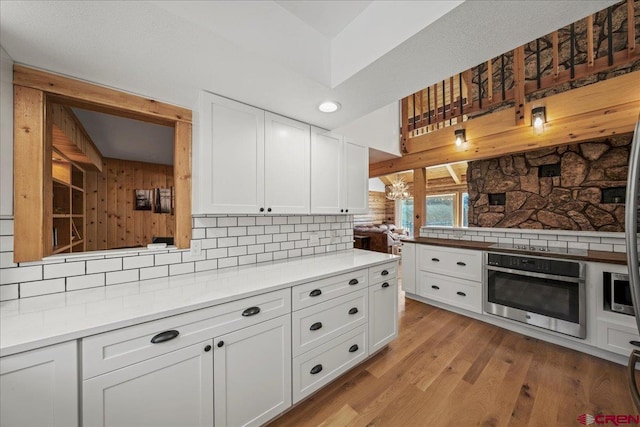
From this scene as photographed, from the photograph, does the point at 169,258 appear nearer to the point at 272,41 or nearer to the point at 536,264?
the point at 272,41

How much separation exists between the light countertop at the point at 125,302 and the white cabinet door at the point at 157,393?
8.5 inches

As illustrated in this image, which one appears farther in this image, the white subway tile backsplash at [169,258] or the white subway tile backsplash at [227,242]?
the white subway tile backsplash at [227,242]

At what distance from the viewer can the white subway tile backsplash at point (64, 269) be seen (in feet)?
4.33

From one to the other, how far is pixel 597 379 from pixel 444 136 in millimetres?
2993

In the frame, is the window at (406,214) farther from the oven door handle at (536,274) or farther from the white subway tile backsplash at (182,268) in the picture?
the white subway tile backsplash at (182,268)

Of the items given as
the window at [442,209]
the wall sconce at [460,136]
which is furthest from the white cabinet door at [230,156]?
the window at [442,209]

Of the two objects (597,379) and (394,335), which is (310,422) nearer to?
(394,335)

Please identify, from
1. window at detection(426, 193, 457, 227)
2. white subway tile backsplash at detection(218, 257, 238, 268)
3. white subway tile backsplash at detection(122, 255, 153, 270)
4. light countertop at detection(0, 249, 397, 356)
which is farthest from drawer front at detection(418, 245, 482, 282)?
window at detection(426, 193, 457, 227)

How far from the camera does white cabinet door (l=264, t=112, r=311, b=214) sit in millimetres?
1959

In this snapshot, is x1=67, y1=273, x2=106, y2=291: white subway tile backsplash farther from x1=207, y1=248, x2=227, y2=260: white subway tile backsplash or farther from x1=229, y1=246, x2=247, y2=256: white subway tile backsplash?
x1=229, y1=246, x2=247, y2=256: white subway tile backsplash

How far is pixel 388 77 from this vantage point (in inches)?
57.6

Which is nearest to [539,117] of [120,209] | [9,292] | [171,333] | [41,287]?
[171,333]

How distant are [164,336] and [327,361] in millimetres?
1145

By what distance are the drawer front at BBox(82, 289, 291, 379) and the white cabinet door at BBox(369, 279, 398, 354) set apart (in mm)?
949
